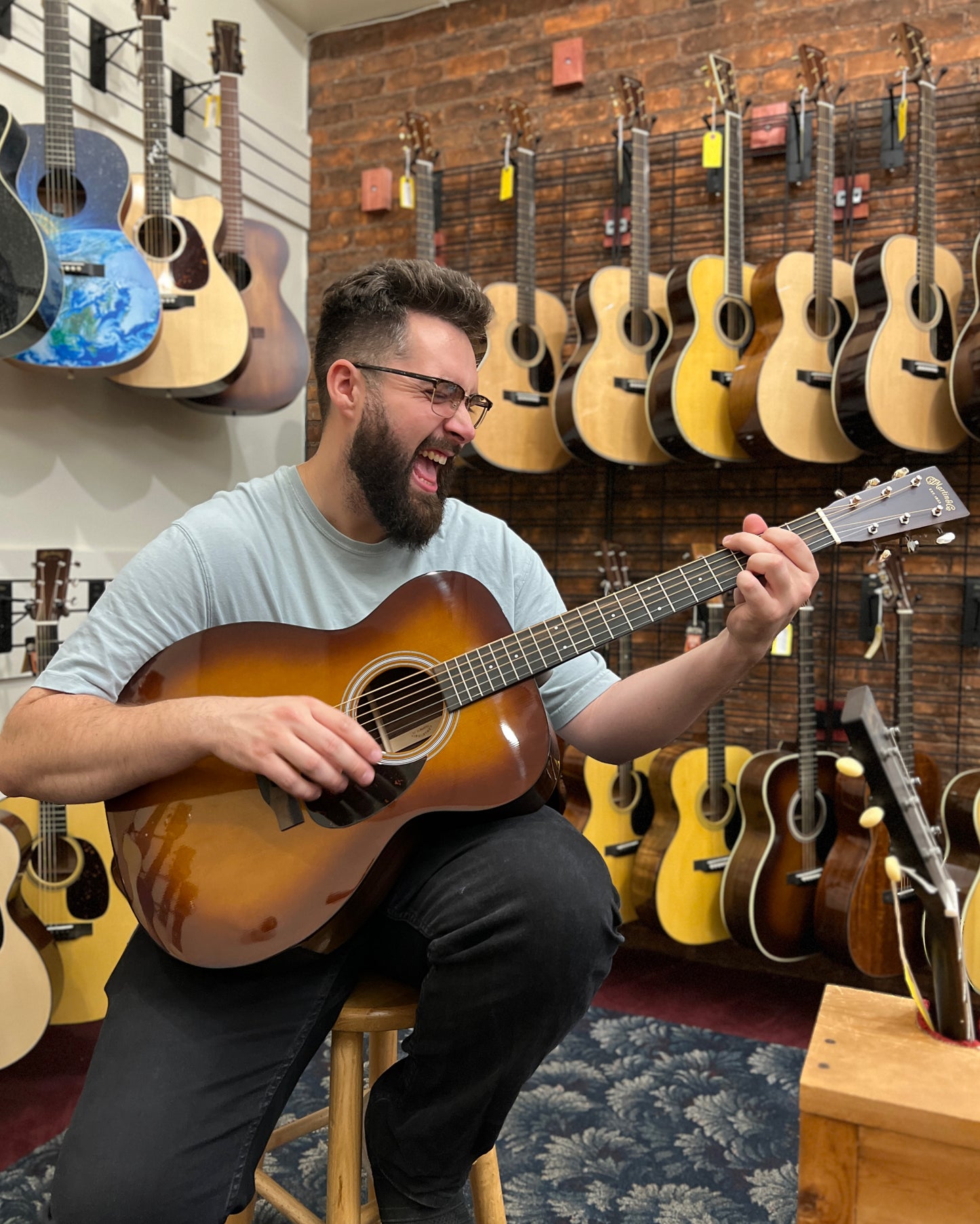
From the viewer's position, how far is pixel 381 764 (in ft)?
3.96

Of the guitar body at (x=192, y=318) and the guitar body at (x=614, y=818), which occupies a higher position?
the guitar body at (x=192, y=318)

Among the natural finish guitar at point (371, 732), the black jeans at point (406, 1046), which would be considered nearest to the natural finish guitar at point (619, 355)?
the natural finish guitar at point (371, 732)

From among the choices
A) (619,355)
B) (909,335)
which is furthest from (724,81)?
(909,335)

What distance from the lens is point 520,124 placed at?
2.99 metres

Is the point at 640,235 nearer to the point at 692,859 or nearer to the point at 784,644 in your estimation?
the point at 784,644

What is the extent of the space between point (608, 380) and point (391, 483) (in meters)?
1.40

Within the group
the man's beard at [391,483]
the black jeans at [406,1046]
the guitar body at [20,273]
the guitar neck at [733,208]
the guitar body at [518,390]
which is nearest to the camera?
the black jeans at [406,1046]

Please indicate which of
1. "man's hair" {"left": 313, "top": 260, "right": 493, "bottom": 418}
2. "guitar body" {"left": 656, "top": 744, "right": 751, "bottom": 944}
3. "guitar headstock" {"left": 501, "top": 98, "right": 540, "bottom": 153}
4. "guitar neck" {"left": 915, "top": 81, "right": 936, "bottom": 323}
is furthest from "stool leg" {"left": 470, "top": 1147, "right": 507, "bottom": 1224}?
"guitar headstock" {"left": 501, "top": 98, "right": 540, "bottom": 153}

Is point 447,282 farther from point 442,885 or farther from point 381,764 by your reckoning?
point 442,885

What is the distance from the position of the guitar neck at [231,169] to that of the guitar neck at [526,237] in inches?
31.1

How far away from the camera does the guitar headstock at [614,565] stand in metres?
2.85

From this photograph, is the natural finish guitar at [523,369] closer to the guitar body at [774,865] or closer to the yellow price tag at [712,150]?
the yellow price tag at [712,150]

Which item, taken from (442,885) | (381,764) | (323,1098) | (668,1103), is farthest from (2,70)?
(668,1103)

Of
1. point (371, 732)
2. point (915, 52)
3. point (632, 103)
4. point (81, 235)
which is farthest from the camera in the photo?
point (632, 103)
